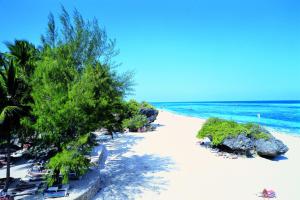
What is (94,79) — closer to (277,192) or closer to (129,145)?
(277,192)

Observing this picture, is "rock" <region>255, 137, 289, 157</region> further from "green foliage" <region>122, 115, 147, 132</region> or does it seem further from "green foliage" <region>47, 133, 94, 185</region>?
"green foliage" <region>122, 115, 147, 132</region>

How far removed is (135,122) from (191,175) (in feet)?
56.2

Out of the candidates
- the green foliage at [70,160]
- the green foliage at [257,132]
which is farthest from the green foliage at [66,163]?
the green foliage at [257,132]

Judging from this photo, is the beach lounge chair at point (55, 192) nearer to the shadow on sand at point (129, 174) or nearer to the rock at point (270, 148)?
the shadow on sand at point (129, 174)

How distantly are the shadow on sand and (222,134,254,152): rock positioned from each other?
4.65m

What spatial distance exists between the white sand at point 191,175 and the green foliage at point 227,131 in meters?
1.37

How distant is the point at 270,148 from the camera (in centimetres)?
1819

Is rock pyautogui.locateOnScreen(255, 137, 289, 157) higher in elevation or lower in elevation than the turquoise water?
higher

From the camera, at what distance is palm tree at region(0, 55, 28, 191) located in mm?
11421

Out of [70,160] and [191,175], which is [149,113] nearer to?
[191,175]

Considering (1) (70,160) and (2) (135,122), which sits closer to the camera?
(1) (70,160)

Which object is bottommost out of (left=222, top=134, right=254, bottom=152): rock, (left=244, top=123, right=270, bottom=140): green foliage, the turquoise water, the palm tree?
the turquoise water

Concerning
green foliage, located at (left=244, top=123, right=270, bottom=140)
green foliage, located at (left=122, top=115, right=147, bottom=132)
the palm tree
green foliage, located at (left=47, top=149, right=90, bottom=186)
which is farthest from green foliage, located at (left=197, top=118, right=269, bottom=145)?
the palm tree

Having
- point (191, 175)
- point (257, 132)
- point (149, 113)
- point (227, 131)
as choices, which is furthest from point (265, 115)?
point (191, 175)
